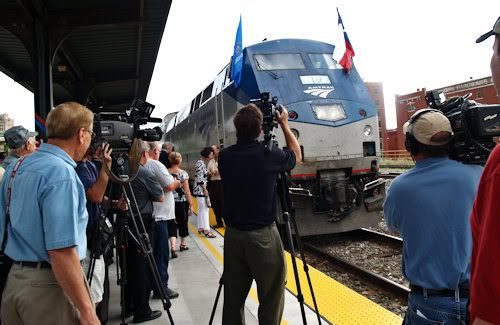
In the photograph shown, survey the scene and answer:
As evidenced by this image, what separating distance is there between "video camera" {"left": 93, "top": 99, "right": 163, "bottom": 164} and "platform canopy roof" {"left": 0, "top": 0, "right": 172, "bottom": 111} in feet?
15.4

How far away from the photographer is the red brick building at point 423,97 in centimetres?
4249

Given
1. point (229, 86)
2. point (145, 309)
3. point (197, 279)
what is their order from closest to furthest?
point (145, 309) → point (197, 279) → point (229, 86)

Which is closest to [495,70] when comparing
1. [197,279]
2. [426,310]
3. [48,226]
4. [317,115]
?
[426,310]

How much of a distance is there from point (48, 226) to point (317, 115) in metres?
5.93

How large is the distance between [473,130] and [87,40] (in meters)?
9.85

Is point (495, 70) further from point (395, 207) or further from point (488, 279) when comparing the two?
point (395, 207)

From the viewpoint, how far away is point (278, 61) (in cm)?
802

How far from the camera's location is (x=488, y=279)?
3.82 feet

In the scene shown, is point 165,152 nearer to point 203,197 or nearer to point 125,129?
point 203,197

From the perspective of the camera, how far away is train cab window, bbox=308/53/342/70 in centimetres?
823

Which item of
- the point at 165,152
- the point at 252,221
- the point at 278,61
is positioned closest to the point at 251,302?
the point at 252,221

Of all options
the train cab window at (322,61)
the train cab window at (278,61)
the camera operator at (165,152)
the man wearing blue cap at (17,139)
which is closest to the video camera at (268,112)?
the man wearing blue cap at (17,139)

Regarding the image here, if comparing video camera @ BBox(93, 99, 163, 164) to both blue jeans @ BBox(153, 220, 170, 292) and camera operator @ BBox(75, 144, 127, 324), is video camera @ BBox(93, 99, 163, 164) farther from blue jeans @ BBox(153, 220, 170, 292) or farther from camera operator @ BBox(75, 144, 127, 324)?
blue jeans @ BBox(153, 220, 170, 292)

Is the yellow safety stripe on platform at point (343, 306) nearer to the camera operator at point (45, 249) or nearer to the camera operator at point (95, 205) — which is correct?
the camera operator at point (95, 205)
